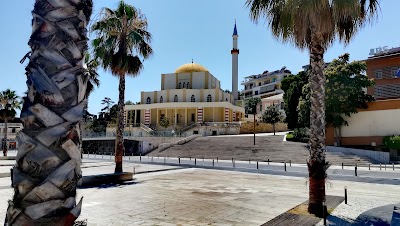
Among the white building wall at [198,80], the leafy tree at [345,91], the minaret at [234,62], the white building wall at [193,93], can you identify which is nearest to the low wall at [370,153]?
the leafy tree at [345,91]

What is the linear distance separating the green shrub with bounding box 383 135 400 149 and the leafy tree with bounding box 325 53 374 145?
4.67 meters

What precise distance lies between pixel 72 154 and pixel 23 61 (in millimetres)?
872

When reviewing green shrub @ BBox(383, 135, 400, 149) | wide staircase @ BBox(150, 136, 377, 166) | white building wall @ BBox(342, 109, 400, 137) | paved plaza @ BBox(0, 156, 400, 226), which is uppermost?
white building wall @ BBox(342, 109, 400, 137)

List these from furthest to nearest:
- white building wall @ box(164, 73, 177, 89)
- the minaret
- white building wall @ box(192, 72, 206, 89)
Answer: white building wall @ box(164, 73, 177, 89)
the minaret
white building wall @ box(192, 72, 206, 89)

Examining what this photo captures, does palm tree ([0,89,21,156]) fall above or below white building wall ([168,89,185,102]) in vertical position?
below

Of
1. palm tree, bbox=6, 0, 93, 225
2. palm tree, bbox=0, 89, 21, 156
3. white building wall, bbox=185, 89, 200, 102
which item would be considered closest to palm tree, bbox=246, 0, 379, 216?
palm tree, bbox=6, 0, 93, 225

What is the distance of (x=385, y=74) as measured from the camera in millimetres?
43375

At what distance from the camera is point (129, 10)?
19812 mm

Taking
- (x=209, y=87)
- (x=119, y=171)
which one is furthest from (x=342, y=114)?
(x=209, y=87)

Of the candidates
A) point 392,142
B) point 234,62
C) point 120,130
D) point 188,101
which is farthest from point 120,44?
point 234,62

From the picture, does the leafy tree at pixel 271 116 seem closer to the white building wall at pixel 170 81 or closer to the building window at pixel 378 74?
the building window at pixel 378 74

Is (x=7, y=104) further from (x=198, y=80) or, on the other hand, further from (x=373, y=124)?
(x=373, y=124)

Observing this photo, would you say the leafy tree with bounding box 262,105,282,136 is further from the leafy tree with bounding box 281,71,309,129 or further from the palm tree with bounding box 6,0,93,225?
the palm tree with bounding box 6,0,93,225

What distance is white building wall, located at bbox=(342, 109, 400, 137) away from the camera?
3622 centimetres
